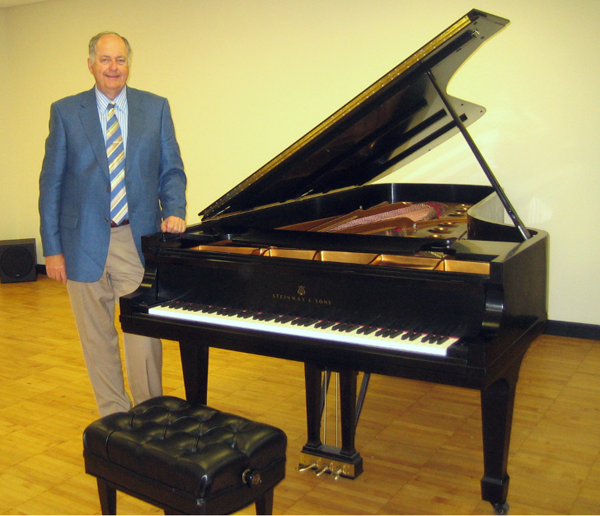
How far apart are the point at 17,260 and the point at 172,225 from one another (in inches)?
186

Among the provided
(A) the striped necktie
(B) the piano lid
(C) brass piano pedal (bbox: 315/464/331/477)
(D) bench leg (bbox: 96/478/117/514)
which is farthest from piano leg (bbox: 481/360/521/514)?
(A) the striped necktie

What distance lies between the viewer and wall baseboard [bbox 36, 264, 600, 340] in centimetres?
465

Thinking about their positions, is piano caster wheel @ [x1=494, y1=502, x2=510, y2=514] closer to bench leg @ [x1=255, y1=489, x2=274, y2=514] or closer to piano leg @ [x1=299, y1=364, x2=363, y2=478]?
piano leg @ [x1=299, y1=364, x2=363, y2=478]

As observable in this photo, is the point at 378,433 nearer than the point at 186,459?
No

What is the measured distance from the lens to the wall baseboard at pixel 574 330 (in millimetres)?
4652

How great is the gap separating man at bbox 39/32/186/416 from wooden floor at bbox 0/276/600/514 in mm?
510

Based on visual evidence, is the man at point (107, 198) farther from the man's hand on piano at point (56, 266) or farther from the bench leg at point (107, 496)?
the bench leg at point (107, 496)

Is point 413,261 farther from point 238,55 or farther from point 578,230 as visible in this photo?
point 238,55


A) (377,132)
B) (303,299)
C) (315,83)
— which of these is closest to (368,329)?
(303,299)

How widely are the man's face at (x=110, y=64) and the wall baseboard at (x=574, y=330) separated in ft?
11.5

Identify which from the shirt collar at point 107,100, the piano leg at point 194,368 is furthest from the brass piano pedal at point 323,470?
the shirt collar at point 107,100

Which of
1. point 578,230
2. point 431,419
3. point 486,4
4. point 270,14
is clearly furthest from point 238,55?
point 431,419

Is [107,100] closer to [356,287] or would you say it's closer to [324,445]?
[356,287]

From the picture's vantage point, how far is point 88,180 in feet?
8.86
